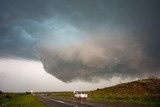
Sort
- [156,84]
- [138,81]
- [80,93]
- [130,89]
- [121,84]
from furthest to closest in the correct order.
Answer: [121,84], [138,81], [130,89], [156,84], [80,93]

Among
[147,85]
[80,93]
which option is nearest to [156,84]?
[147,85]

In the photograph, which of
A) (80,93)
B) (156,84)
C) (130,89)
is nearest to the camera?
(80,93)

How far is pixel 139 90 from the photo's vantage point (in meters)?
92.5

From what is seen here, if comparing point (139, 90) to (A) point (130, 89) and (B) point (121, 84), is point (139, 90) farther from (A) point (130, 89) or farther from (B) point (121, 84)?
(B) point (121, 84)

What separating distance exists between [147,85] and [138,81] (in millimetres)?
11951

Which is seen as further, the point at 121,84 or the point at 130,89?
the point at 121,84

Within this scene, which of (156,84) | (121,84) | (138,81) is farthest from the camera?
(121,84)

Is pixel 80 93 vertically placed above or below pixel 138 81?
below

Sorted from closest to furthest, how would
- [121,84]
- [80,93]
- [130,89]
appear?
[80,93] → [130,89] → [121,84]

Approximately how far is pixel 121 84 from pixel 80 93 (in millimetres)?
38960

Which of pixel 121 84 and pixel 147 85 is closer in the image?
pixel 147 85

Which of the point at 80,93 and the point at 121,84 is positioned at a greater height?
the point at 121,84

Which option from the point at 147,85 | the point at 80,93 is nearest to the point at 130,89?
the point at 147,85

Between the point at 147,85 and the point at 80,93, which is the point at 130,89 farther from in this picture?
the point at 80,93
